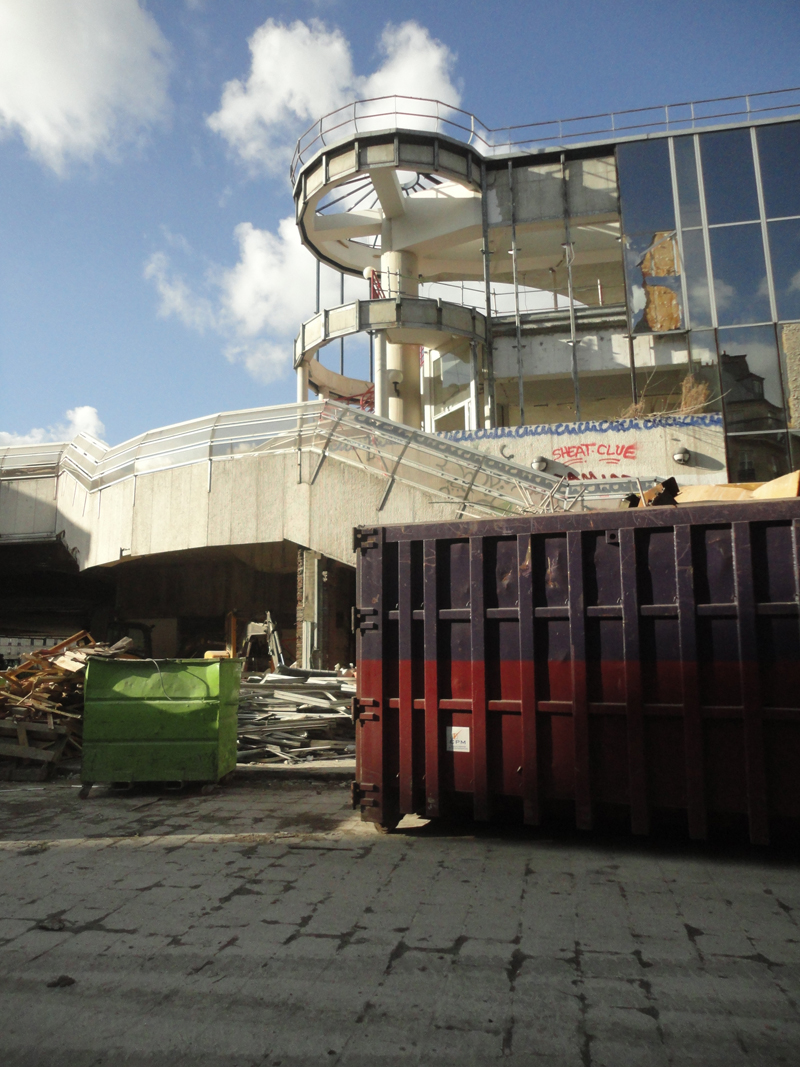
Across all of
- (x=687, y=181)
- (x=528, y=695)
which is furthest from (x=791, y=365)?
(x=528, y=695)

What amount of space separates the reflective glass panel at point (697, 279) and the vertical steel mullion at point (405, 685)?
1886 centimetres

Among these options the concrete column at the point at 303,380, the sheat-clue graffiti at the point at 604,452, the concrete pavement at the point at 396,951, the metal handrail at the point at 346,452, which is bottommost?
the concrete pavement at the point at 396,951

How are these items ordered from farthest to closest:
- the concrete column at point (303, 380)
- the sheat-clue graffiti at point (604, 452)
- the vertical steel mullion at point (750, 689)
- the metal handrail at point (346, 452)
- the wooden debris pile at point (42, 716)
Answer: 1. the concrete column at point (303, 380)
2. the sheat-clue graffiti at point (604, 452)
3. the metal handrail at point (346, 452)
4. the wooden debris pile at point (42, 716)
5. the vertical steel mullion at point (750, 689)

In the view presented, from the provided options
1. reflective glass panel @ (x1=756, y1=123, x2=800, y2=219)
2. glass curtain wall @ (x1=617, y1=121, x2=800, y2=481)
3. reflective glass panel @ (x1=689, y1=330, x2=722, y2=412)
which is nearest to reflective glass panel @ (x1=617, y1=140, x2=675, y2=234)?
glass curtain wall @ (x1=617, y1=121, x2=800, y2=481)

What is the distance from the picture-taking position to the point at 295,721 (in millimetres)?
10602

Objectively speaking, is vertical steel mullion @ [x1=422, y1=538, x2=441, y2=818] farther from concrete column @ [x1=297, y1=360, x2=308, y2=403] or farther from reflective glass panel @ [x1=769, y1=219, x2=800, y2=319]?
concrete column @ [x1=297, y1=360, x2=308, y2=403]

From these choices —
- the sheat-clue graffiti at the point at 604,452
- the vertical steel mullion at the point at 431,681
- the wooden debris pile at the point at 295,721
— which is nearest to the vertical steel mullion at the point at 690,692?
the vertical steel mullion at the point at 431,681

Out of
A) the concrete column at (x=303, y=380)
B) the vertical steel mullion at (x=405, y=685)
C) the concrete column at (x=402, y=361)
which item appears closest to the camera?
the vertical steel mullion at (x=405, y=685)

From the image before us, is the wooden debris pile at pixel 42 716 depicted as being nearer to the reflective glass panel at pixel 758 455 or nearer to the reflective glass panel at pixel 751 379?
the reflective glass panel at pixel 758 455

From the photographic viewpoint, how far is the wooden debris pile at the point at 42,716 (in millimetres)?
9391

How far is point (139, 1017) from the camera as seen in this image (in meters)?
3.22

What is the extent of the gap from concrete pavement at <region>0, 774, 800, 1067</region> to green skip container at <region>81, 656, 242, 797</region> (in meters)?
1.85

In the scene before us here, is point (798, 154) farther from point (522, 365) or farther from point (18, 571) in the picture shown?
point (18, 571)

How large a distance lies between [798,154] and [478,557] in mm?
22413
